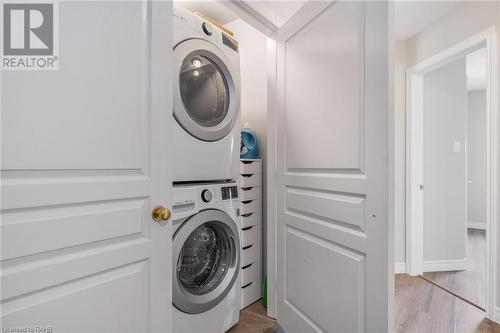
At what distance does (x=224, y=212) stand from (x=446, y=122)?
2.63 metres

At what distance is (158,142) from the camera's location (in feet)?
3.30

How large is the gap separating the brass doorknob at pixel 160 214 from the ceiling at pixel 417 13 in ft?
7.96

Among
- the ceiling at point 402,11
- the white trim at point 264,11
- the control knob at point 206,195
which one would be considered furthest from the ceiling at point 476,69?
the control knob at point 206,195

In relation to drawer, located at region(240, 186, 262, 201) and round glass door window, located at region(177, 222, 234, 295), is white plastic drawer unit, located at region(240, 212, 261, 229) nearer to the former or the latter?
drawer, located at region(240, 186, 262, 201)

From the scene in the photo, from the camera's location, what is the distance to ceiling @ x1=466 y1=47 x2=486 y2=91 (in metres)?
3.26

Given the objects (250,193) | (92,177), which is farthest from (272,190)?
(92,177)

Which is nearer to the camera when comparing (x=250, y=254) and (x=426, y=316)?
(x=426, y=316)

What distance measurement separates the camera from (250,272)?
80.4 inches

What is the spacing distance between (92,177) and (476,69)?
4887 mm

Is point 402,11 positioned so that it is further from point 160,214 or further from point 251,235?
point 160,214

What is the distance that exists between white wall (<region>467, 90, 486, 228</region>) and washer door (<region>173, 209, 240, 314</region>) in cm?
503

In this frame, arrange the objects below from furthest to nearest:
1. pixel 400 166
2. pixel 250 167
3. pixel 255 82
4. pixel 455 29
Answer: pixel 400 166 < pixel 255 82 < pixel 455 29 < pixel 250 167

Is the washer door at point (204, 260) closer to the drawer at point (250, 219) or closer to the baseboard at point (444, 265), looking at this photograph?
the drawer at point (250, 219)

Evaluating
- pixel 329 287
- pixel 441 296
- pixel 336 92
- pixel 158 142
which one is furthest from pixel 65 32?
pixel 441 296
